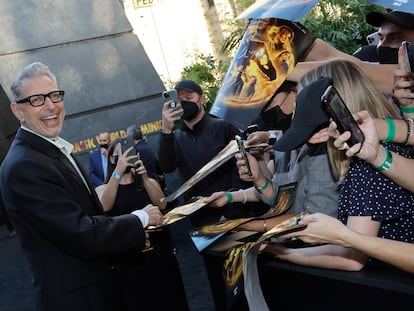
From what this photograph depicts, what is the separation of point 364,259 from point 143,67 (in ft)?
17.4

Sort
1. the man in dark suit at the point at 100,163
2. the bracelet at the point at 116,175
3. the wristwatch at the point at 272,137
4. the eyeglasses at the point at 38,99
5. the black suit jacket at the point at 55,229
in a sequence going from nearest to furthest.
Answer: the black suit jacket at the point at 55,229
the eyeglasses at the point at 38,99
the wristwatch at the point at 272,137
the bracelet at the point at 116,175
the man in dark suit at the point at 100,163

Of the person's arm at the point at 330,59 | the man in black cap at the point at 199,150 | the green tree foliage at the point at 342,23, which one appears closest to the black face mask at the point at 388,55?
the person's arm at the point at 330,59

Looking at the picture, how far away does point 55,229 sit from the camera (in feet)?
8.09

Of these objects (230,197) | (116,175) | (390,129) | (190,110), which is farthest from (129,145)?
(390,129)

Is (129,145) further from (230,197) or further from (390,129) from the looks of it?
(390,129)

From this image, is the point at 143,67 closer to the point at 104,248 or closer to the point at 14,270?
the point at 14,270

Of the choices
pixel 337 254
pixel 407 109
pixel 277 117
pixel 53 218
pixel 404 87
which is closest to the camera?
pixel 337 254

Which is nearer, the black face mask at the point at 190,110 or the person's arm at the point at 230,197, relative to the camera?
the person's arm at the point at 230,197

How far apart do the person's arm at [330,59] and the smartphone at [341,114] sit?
0.54 metres

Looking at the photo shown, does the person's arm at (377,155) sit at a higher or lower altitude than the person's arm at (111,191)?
higher

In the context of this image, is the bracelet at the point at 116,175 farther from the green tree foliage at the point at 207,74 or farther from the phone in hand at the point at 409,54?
the green tree foliage at the point at 207,74

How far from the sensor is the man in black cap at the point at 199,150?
156 inches

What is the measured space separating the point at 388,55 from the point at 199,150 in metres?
1.77

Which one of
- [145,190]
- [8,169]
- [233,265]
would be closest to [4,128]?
[145,190]
